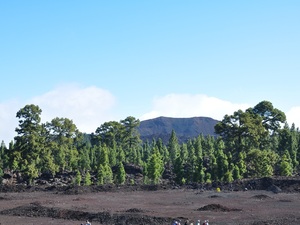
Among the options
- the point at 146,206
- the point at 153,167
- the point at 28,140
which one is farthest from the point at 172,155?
the point at 146,206

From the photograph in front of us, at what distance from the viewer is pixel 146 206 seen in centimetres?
5209

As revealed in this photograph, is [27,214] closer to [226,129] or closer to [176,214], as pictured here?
[176,214]

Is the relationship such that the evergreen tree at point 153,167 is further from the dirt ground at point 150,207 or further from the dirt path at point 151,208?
the dirt path at point 151,208

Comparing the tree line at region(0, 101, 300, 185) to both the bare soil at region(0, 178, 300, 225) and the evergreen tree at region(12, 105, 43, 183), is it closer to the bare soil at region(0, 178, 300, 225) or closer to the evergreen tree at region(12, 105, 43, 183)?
the evergreen tree at region(12, 105, 43, 183)

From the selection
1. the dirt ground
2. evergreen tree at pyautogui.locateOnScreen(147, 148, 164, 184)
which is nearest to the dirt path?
the dirt ground

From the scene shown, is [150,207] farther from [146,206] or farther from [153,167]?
[153,167]

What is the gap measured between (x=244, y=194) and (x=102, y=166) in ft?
106

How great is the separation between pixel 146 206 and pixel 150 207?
1.45m

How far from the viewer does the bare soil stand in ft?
127

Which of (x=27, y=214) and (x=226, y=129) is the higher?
(x=226, y=129)

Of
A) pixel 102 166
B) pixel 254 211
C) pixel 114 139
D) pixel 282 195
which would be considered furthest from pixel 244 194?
pixel 114 139

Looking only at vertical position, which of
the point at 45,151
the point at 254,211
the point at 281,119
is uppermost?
the point at 281,119

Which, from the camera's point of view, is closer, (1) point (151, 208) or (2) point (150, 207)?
(1) point (151, 208)

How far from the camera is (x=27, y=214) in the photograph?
4381cm
